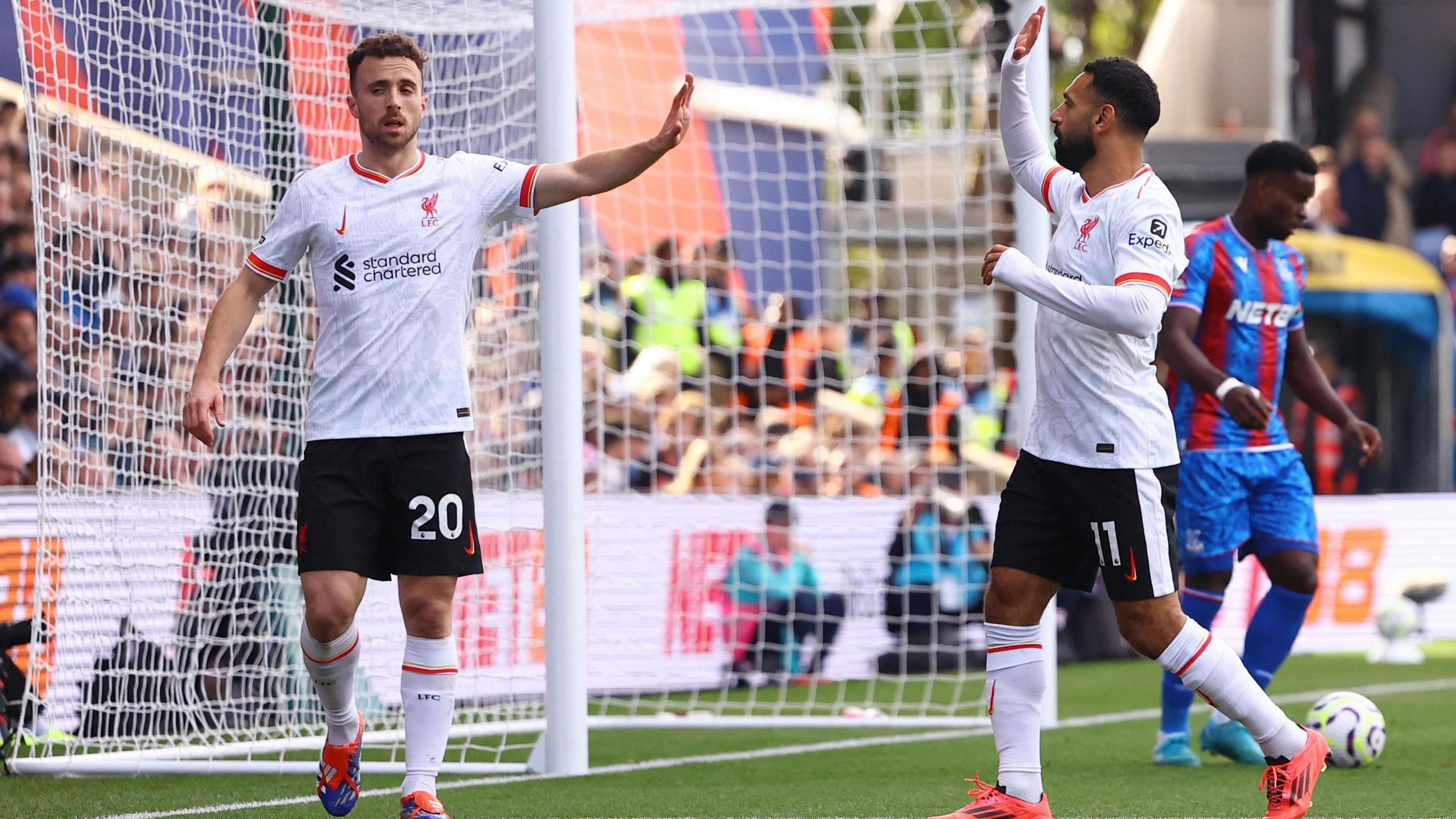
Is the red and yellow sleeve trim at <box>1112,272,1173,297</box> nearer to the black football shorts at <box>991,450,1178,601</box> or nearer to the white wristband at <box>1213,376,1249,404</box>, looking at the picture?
the black football shorts at <box>991,450,1178,601</box>

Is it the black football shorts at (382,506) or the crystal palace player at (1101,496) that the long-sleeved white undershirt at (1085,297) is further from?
the black football shorts at (382,506)

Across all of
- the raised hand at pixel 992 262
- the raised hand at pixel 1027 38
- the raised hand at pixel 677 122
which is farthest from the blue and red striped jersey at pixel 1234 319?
the raised hand at pixel 677 122

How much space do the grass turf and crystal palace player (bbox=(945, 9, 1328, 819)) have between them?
2.30 feet

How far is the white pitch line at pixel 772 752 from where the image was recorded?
563 centimetres

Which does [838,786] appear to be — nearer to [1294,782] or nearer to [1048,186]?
[1294,782]

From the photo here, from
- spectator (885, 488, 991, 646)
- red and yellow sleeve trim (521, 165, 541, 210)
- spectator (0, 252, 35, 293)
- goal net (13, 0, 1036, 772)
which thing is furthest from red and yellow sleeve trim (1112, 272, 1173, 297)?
spectator (0, 252, 35, 293)

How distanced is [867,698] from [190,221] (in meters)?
4.67

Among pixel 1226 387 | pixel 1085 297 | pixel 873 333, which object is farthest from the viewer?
pixel 873 333

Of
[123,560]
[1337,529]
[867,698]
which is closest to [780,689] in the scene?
[867,698]

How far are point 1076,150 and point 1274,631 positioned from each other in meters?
2.60

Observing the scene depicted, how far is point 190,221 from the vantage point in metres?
6.97

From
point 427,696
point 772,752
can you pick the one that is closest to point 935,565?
point 772,752

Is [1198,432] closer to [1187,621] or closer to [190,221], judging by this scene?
[1187,621]

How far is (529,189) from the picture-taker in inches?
195
